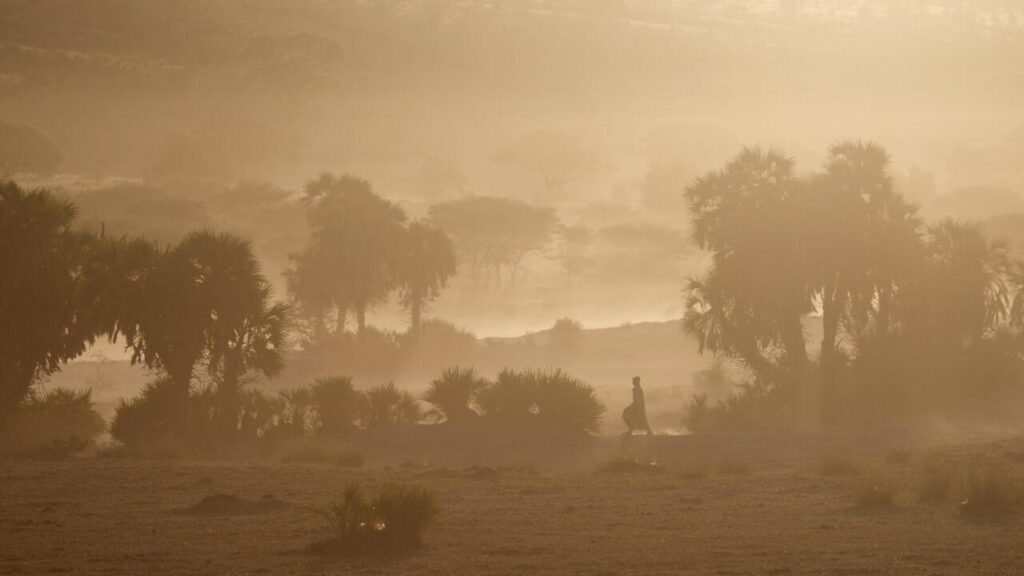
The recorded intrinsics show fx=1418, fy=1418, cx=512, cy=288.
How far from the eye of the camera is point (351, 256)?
165ft

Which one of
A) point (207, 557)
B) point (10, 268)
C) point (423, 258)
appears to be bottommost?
point (207, 557)

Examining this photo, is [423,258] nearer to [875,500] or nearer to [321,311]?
[321,311]

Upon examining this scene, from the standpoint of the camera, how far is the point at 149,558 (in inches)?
568

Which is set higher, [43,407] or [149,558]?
[43,407]

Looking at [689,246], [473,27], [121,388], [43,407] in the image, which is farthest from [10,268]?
[473,27]

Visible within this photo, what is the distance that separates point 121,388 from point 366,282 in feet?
30.2

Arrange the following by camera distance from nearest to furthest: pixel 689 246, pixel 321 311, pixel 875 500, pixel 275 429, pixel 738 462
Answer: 1. pixel 875 500
2. pixel 738 462
3. pixel 275 429
4. pixel 321 311
5. pixel 689 246

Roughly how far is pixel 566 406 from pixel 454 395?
7.90ft

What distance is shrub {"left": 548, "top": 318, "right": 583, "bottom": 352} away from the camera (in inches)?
2104

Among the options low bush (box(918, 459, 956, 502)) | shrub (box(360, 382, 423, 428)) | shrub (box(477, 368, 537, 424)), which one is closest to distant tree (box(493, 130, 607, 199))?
shrub (box(360, 382, 423, 428))

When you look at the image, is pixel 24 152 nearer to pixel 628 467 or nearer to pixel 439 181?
pixel 439 181

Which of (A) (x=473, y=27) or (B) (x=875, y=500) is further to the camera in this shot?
(A) (x=473, y=27)

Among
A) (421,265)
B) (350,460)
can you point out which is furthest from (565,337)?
(350,460)

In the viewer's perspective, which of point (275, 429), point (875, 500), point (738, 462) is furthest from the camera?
point (275, 429)
